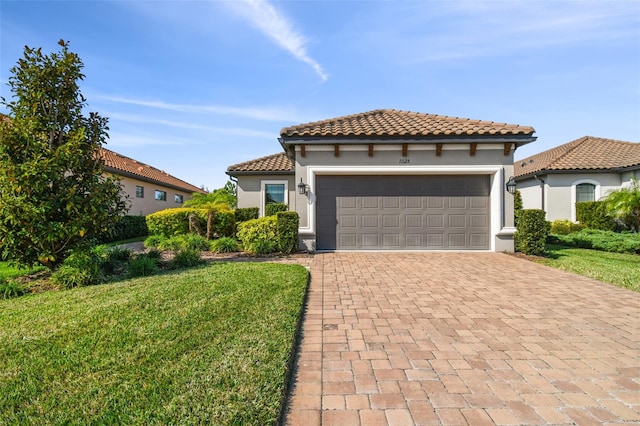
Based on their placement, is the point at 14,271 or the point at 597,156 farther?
the point at 597,156

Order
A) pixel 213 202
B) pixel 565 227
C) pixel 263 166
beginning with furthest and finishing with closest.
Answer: pixel 263 166 < pixel 213 202 < pixel 565 227

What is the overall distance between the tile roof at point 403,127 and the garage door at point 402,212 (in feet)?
4.77

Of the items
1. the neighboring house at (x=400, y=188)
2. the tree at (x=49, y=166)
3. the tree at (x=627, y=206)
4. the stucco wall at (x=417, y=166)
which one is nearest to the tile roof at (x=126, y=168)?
the tree at (x=49, y=166)

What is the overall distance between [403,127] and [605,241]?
316 inches

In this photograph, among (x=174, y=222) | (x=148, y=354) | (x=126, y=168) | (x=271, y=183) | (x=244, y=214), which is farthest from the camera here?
(x=126, y=168)

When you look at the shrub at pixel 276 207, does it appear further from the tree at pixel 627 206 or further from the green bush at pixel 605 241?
the tree at pixel 627 206

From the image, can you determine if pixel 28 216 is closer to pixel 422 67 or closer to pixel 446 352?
pixel 446 352

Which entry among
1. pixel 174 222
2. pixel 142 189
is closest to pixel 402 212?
pixel 174 222

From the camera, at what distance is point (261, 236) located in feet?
29.3

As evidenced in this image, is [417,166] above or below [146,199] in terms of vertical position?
above

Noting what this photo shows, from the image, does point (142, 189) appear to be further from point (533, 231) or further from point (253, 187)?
point (533, 231)

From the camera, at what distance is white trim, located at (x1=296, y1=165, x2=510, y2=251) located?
9.12 metres

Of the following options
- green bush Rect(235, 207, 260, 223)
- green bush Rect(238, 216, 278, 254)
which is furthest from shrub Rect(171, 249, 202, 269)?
green bush Rect(235, 207, 260, 223)

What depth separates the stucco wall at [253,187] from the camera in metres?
15.1
